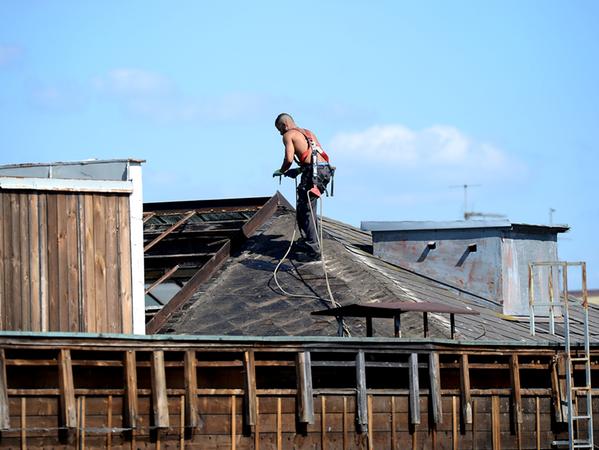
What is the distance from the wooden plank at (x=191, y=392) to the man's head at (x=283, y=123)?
720 cm

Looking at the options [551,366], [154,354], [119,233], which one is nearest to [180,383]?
[154,354]

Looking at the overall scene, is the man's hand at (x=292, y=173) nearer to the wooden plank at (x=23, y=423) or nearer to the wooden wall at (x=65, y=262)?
the wooden wall at (x=65, y=262)

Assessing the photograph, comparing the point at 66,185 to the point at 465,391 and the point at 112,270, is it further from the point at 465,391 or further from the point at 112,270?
the point at 465,391

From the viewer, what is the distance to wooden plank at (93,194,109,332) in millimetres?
20500

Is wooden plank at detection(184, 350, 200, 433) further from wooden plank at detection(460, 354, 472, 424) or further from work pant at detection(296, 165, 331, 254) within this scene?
work pant at detection(296, 165, 331, 254)

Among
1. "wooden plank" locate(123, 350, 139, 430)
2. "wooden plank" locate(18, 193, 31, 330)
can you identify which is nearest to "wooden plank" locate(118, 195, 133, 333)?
"wooden plank" locate(18, 193, 31, 330)

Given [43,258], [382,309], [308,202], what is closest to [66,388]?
[43,258]

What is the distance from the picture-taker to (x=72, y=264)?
66.6ft

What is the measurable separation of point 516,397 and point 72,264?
713 centimetres

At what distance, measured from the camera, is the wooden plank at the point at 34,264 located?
1977cm

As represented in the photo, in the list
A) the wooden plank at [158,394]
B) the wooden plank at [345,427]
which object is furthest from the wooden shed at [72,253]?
the wooden plank at [345,427]

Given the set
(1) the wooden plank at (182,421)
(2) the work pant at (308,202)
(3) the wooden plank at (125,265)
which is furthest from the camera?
(2) the work pant at (308,202)

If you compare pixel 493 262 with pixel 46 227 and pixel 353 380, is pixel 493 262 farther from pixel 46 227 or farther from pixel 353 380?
pixel 46 227

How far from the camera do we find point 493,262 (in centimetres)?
2683
